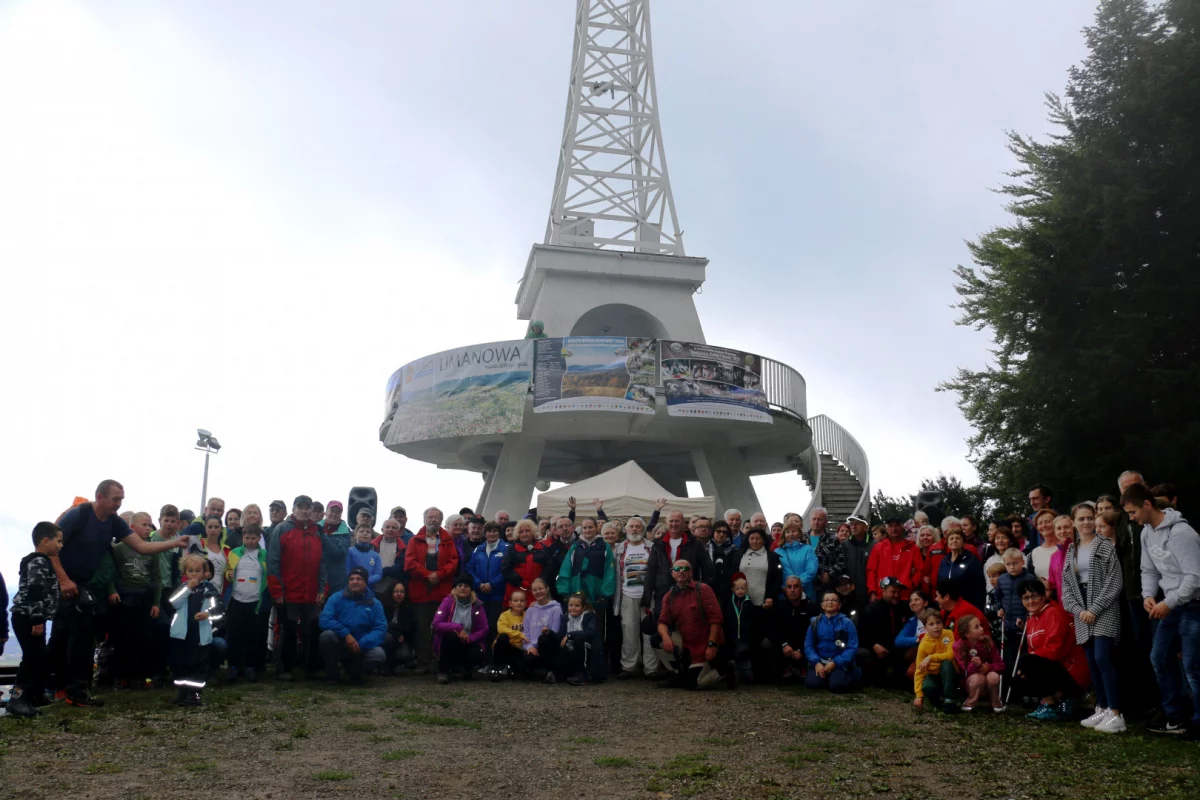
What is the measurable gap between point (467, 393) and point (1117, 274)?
1143 cm

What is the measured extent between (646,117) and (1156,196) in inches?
596

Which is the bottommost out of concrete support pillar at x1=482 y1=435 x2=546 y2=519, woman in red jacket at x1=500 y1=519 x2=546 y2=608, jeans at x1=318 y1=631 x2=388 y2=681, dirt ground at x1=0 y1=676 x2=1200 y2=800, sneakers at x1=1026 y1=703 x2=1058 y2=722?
dirt ground at x1=0 y1=676 x2=1200 y2=800

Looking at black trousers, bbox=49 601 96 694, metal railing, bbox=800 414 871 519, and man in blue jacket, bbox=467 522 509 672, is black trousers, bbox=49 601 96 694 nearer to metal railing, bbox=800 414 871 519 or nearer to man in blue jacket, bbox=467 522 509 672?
man in blue jacket, bbox=467 522 509 672

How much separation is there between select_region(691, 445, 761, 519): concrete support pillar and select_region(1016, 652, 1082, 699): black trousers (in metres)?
14.6

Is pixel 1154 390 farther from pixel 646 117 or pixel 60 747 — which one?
pixel 646 117

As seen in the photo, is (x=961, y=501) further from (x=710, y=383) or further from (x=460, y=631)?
(x=460, y=631)

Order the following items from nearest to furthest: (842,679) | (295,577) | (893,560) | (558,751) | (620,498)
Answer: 1. (558,751)
2. (842,679)
3. (295,577)
4. (893,560)
5. (620,498)

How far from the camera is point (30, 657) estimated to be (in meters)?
7.11

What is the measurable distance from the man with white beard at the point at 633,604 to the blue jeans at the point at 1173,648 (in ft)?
15.2

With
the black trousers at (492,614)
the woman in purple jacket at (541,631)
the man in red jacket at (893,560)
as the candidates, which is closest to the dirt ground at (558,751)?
the woman in purple jacket at (541,631)

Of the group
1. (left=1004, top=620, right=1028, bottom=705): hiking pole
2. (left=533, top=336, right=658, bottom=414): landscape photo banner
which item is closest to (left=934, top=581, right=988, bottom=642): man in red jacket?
(left=1004, top=620, right=1028, bottom=705): hiking pole

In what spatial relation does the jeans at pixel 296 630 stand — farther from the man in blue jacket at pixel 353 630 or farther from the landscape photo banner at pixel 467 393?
the landscape photo banner at pixel 467 393

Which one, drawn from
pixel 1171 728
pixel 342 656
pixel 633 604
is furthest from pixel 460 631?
pixel 1171 728

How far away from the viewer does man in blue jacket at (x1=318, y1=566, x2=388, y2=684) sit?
29.2ft
